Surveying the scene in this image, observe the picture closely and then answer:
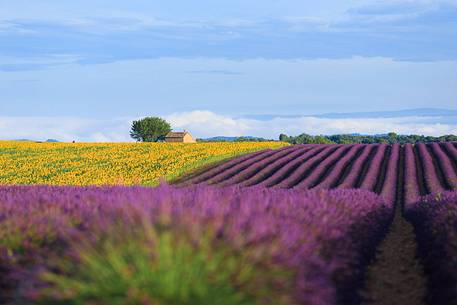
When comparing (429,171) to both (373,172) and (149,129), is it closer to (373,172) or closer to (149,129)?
(373,172)

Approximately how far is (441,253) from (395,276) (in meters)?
1.73

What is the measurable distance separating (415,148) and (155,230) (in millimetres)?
48754

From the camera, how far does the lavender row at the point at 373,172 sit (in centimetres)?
3180

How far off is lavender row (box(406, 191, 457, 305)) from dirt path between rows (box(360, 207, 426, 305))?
0.84 feet

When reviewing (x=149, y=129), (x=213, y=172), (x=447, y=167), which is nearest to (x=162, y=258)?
(x=447, y=167)

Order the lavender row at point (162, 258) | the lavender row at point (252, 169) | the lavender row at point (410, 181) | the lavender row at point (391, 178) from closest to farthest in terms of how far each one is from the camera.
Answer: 1. the lavender row at point (162, 258)
2. the lavender row at point (410, 181)
3. the lavender row at point (391, 178)
4. the lavender row at point (252, 169)

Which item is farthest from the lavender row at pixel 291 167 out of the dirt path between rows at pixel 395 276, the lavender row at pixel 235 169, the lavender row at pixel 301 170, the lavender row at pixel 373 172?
the dirt path between rows at pixel 395 276

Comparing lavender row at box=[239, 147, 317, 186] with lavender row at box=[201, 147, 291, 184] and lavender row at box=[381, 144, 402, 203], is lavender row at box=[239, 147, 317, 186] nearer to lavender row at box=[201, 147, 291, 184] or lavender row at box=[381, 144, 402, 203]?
lavender row at box=[201, 147, 291, 184]

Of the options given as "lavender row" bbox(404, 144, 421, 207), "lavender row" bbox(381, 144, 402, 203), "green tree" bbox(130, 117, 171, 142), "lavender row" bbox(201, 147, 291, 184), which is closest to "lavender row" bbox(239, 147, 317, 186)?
"lavender row" bbox(201, 147, 291, 184)

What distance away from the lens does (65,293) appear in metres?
5.38

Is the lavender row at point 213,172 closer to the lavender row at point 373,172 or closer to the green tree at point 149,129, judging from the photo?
the lavender row at point 373,172

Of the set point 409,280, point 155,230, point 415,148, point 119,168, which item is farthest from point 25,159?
point 155,230

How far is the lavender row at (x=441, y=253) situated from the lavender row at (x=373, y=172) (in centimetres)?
1586

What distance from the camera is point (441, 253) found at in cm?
1166
